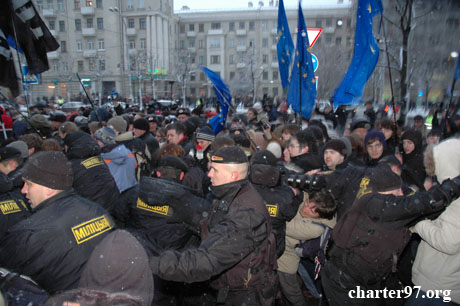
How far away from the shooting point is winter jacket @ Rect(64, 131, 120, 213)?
13.0 ft

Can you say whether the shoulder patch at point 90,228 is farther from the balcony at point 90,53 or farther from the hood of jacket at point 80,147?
the balcony at point 90,53

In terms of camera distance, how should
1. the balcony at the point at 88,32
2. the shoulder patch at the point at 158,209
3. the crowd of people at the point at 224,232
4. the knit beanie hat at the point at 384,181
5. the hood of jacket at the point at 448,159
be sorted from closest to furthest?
1. the crowd of people at the point at 224,232
2. the knit beanie hat at the point at 384,181
3. the hood of jacket at the point at 448,159
4. the shoulder patch at the point at 158,209
5. the balcony at the point at 88,32

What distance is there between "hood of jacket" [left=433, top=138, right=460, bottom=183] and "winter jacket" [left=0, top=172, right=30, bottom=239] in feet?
12.3

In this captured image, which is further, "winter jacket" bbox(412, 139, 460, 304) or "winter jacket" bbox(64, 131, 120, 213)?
"winter jacket" bbox(64, 131, 120, 213)

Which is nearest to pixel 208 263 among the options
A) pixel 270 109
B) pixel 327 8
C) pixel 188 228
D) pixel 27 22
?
pixel 188 228

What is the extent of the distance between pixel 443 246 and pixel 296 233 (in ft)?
4.43

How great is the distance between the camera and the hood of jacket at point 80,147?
407 cm

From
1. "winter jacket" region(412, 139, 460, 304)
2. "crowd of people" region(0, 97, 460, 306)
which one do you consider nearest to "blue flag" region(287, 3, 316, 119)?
"crowd of people" region(0, 97, 460, 306)

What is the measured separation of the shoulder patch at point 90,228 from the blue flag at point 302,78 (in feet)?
12.7

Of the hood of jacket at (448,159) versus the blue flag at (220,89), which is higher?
the blue flag at (220,89)

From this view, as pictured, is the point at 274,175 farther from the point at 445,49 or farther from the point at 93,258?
the point at 445,49

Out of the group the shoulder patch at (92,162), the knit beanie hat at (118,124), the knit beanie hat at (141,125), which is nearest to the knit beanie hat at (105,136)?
the knit beanie hat at (118,124)

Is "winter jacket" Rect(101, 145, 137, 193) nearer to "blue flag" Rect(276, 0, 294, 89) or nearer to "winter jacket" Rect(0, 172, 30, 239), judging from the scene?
"winter jacket" Rect(0, 172, 30, 239)

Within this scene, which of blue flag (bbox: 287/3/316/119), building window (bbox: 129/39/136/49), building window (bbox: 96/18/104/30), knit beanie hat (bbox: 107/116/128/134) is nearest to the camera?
blue flag (bbox: 287/3/316/119)
